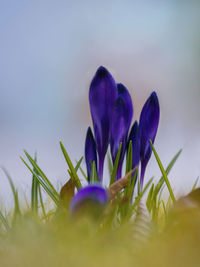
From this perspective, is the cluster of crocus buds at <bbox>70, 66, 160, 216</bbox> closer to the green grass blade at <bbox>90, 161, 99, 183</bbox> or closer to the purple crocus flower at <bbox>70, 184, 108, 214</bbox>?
the green grass blade at <bbox>90, 161, 99, 183</bbox>

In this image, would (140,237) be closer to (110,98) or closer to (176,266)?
(176,266)

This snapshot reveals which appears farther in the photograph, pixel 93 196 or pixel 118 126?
pixel 118 126

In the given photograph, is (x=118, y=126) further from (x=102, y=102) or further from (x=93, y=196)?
(x=93, y=196)

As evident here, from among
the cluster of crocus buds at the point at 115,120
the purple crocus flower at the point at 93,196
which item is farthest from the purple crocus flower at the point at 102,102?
the purple crocus flower at the point at 93,196

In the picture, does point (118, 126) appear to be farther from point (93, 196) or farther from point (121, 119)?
point (93, 196)

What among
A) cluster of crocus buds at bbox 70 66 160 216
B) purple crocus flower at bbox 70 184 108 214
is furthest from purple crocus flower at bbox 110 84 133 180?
purple crocus flower at bbox 70 184 108 214

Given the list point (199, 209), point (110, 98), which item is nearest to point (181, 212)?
point (199, 209)

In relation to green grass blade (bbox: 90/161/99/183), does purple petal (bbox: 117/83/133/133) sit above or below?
above

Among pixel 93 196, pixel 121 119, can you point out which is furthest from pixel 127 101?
pixel 93 196

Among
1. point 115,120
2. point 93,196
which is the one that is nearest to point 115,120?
point 115,120
